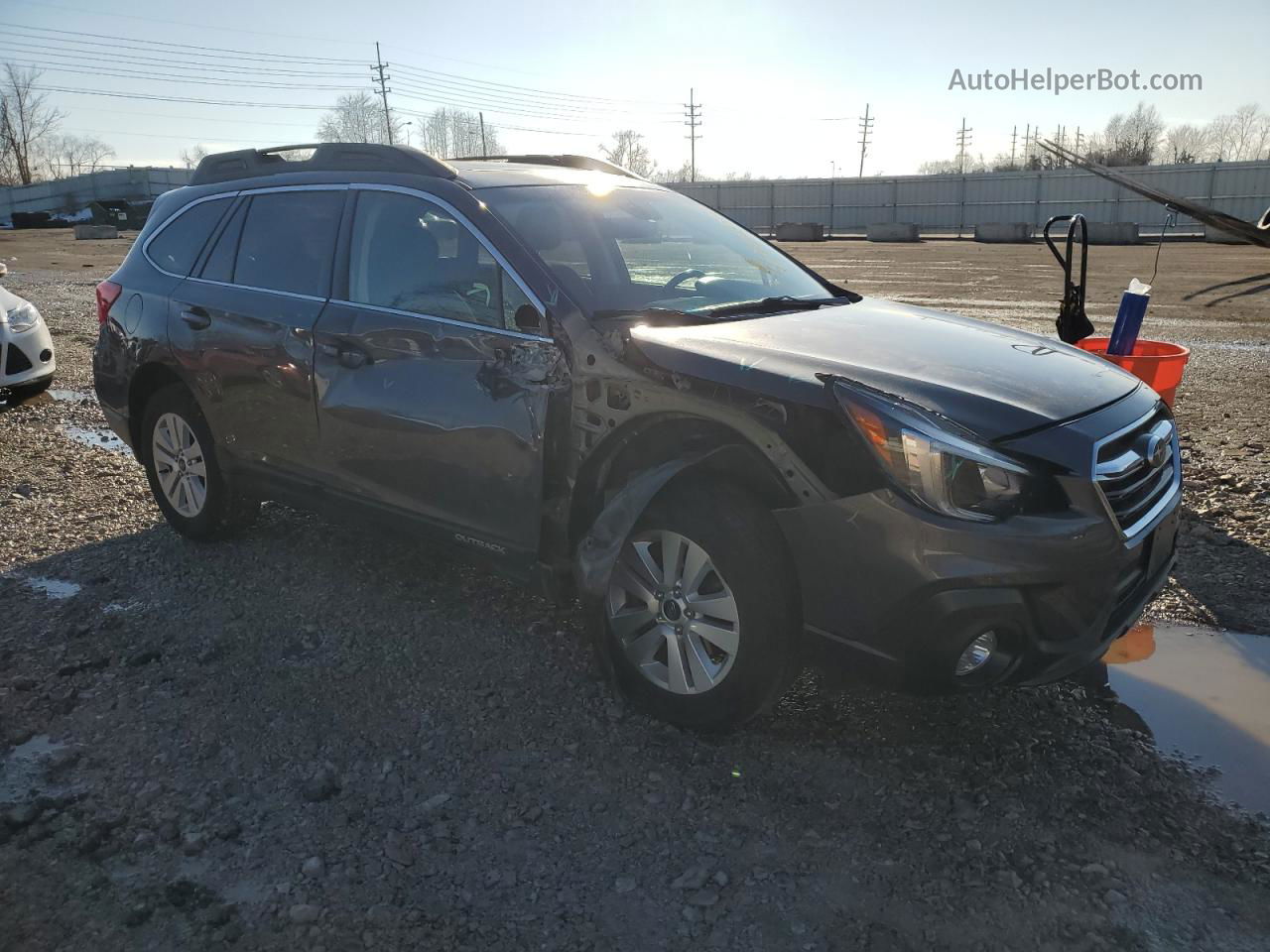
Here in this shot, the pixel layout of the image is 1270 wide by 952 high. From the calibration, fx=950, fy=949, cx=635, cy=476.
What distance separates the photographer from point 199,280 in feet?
14.9

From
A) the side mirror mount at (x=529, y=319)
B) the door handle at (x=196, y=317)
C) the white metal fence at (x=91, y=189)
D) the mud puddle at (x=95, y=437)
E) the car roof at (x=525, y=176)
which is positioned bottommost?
the mud puddle at (x=95, y=437)

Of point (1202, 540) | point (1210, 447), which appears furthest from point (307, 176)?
point (1210, 447)

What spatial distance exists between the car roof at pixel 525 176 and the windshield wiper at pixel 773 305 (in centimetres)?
98

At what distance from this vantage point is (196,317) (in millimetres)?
4457

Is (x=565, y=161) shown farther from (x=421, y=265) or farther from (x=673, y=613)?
(x=673, y=613)

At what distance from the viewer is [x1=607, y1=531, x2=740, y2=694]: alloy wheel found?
2.90 m

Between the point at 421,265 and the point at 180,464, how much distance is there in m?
2.01

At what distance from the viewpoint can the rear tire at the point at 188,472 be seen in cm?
463

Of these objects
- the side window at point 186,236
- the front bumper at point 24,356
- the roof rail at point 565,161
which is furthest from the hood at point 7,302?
the roof rail at point 565,161

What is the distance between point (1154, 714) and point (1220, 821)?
606mm

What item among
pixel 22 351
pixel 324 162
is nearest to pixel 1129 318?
pixel 324 162

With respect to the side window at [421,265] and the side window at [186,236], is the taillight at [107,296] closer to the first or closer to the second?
the side window at [186,236]

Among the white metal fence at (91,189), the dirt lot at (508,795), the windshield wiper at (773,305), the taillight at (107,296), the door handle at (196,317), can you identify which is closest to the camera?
the dirt lot at (508,795)

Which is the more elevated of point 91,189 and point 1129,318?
point 91,189
